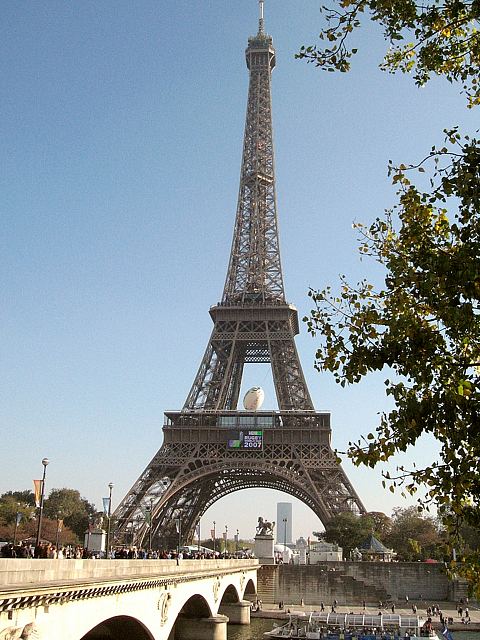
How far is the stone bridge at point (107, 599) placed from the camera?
51.8ft

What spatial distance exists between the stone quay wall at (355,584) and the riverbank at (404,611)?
1166 mm

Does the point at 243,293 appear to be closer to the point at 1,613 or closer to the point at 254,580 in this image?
the point at 254,580

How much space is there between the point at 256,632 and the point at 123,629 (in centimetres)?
2651

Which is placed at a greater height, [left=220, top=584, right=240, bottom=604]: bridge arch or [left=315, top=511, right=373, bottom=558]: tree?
[left=315, top=511, right=373, bottom=558]: tree

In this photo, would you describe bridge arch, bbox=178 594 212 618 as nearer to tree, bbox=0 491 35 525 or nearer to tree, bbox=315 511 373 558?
tree, bbox=315 511 373 558

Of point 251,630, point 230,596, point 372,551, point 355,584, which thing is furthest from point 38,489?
point 372,551

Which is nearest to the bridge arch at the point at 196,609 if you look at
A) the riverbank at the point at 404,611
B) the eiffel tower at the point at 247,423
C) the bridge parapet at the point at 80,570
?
the bridge parapet at the point at 80,570

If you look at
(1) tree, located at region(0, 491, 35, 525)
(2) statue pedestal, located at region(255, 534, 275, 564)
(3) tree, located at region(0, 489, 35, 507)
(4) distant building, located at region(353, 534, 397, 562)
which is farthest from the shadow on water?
(3) tree, located at region(0, 489, 35, 507)

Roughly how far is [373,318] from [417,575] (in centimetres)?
6525

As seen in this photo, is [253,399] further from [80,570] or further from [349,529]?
[80,570]

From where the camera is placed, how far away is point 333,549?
243 ft

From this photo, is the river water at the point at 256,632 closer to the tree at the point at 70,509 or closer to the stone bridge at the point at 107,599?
the stone bridge at the point at 107,599

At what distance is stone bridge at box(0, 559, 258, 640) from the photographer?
15773 mm

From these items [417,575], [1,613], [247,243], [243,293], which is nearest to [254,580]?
[417,575]
